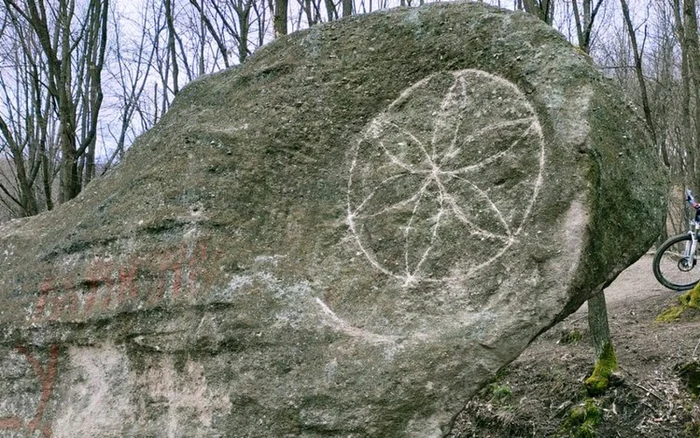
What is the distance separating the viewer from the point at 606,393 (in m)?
3.91

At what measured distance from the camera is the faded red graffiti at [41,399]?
8.87ft

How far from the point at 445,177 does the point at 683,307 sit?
356cm

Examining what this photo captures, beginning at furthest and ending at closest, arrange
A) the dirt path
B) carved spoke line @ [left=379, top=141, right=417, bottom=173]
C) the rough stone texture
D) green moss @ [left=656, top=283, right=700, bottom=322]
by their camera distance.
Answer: the dirt path < green moss @ [left=656, top=283, right=700, bottom=322] < carved spoke line @ [left=379, top=141, right=417, bottom=173] < the rough stone texture

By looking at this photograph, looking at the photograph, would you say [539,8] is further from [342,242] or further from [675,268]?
[675,268]

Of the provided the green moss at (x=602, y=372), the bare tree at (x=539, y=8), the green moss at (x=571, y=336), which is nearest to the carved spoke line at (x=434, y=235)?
the green moss at (x=602, y=372)

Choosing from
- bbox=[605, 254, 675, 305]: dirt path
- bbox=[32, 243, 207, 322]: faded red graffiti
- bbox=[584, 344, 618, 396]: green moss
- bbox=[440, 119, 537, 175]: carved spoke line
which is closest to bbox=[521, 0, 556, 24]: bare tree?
bbox=[584, 344, 618, 396]: green moss

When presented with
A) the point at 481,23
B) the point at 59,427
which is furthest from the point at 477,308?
the point at 59,427

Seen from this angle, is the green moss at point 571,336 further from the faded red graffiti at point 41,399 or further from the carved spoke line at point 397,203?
the faded red graffiti at point 41,399

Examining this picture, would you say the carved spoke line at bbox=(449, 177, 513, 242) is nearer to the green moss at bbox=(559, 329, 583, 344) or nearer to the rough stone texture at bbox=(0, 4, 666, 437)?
the rough stone texture at bbox=(0, 4, 666, 437)

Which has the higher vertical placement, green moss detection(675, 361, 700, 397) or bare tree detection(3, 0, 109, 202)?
bare tree detection(3, 0, 109, 202)

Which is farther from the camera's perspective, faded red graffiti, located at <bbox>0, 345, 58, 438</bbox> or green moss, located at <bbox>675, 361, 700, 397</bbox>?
green moss, located at <bbox>675, 361, 700, 397</bbox>

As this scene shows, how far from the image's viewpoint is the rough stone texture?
2264mm

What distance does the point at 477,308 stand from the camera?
2.28 meters

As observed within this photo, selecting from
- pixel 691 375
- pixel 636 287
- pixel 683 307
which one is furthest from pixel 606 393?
pixel 636 287
